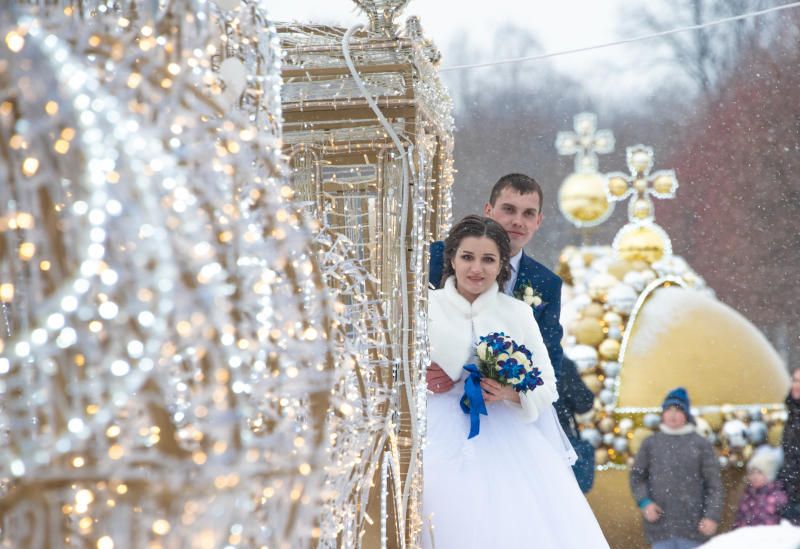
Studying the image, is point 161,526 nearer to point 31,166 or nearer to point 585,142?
point 31,166

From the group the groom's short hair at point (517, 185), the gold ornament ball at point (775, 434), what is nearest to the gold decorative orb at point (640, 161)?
the gold ornament ball at point (775, 434)

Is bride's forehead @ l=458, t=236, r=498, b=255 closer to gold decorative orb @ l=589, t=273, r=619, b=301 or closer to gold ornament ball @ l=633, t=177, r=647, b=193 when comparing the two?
gold decorative orb @ l=589, t=273, r=619, b=301

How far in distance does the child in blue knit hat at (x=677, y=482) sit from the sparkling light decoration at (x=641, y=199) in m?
0.55

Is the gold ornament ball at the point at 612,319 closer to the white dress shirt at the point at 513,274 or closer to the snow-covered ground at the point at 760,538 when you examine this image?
the snow-covered ground at the point at 760,538

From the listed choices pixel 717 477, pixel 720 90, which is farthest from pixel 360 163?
pixel 720 90

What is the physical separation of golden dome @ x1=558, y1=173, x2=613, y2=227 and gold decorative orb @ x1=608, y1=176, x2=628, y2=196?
4 centimetres

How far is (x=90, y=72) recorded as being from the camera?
78cm

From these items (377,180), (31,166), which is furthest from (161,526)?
(377,180)

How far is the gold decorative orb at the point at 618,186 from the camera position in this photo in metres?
4.11

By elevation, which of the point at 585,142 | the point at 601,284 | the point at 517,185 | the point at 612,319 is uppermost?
the point at 585,142

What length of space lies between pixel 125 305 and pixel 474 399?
4.79 ft

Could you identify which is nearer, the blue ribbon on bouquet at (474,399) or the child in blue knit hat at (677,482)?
the blue ribbon on bouquet at (474,399)

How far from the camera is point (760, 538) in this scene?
3729 mm

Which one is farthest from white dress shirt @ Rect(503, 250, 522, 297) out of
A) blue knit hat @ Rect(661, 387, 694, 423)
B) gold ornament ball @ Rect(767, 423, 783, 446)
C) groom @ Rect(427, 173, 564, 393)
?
gold ornament ball @ Rect(767, 423, 783, 446)
